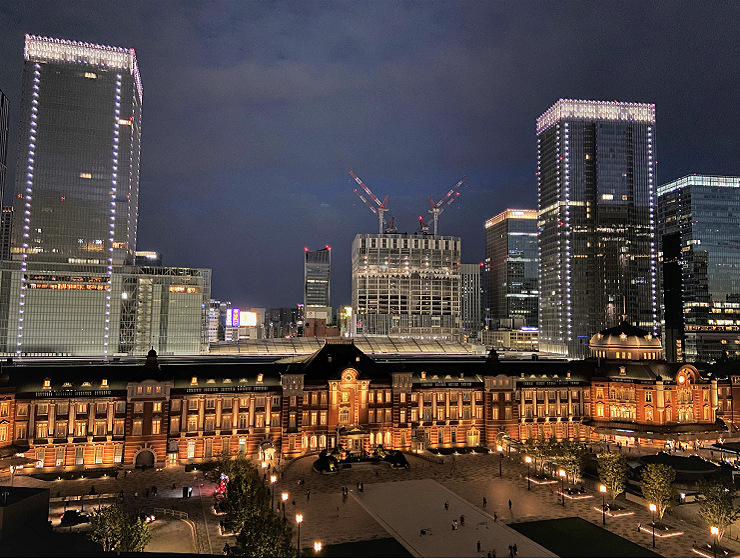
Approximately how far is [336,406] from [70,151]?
153 meters

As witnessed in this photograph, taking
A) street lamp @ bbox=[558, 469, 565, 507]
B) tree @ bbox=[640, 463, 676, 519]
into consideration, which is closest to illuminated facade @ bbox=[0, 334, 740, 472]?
street lamp @ bbox=[558, 469, 565, 507]

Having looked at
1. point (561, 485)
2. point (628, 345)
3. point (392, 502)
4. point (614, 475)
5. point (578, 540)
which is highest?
point (628, 345)

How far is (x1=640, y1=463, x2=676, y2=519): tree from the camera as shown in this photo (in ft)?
221

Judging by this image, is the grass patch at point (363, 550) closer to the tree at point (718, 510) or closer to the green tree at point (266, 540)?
the green tree at point (266, 540)

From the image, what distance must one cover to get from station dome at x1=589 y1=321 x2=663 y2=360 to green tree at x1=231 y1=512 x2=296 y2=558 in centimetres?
9949

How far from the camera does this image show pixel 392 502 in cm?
7475

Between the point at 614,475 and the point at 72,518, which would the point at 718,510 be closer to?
the point at 614,475

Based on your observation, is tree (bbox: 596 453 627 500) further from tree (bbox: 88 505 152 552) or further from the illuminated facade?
tree (bbox: 88 505 152 552)

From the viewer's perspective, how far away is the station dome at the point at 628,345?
408ft

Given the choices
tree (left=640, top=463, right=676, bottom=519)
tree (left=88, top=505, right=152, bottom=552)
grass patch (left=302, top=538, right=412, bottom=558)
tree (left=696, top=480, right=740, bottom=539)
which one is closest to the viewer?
tree (left=88, top=505, right=152, bottom=552)

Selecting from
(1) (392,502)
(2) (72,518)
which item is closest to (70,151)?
(2) (72,518)

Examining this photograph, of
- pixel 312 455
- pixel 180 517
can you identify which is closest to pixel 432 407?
pixel 312 455

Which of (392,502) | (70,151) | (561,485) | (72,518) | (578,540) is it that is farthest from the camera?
(70,151)

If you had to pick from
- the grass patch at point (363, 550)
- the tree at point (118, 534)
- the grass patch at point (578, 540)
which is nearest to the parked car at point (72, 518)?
the tree at point (118, 534)
